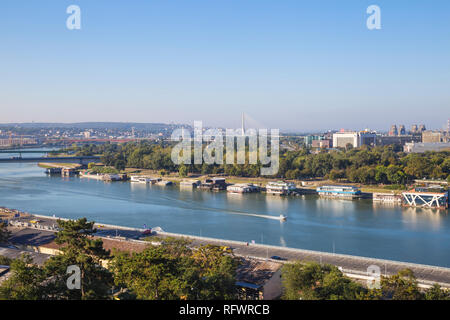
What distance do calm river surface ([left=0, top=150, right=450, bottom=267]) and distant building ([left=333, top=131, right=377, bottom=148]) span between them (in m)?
20.4

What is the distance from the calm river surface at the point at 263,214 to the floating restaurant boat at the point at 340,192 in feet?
1.18

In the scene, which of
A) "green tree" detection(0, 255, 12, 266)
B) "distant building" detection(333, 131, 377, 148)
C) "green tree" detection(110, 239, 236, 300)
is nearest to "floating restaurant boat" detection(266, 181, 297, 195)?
"green tree" detection(110, 239, 236, 300)

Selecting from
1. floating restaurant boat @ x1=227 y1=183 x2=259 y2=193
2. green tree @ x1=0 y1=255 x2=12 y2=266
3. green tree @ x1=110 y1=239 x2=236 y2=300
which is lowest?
floating restaurant boat @ x1=227 y1=183 x2=259 y2=193

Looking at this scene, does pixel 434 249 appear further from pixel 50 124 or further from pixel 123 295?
pixel 50 124

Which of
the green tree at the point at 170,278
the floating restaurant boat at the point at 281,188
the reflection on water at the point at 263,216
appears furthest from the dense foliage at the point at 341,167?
the green tree at the point at 170,278

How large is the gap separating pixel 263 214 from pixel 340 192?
11.4 feet

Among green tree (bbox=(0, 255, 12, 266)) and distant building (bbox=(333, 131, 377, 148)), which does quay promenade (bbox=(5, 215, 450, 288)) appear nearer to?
green tree (bbox=(0, 255, 12, 266))

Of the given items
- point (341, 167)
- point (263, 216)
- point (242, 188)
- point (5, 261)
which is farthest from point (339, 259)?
point (341, 167)

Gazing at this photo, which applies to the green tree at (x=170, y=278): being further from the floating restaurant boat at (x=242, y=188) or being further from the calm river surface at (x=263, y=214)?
the floating restaurant boat at (x=242, y=188)

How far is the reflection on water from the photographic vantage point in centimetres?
717

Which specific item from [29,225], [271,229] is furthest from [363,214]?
[29,225]

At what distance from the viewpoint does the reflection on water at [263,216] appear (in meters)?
7.17

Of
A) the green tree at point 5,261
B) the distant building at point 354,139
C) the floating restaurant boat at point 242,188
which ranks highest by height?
the distant building at point 354,139

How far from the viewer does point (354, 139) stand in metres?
31.8
